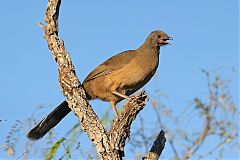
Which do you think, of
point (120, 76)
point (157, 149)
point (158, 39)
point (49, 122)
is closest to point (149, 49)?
point (158, 39)

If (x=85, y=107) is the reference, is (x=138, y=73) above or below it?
above

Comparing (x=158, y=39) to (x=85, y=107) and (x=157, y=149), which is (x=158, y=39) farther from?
(x=85, y=107)

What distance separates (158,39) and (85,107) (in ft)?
8.47

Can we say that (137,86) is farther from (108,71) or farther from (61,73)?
(61,73)

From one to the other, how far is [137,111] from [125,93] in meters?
1.69

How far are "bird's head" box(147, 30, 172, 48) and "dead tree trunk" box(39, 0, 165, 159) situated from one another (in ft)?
7.16

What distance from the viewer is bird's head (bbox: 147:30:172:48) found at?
727 cm

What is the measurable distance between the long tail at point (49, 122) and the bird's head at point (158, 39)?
163cm

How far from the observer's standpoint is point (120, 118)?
16.7 ft

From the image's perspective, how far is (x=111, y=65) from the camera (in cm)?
695

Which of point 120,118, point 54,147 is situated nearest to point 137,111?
point 120,118

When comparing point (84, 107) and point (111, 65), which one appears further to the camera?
point (111, 65)

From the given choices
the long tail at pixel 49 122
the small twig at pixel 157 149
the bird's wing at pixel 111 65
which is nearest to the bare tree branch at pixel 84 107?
the small twig at pixel 157 149

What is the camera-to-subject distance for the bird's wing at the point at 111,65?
22.6 feet
